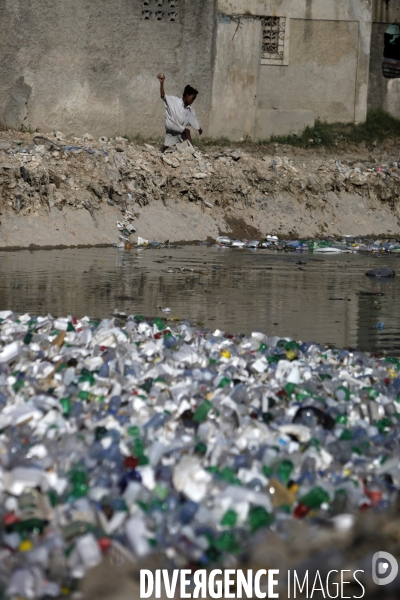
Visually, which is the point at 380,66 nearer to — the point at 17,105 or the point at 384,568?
the point at 17,105

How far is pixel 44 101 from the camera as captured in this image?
51.3 ft

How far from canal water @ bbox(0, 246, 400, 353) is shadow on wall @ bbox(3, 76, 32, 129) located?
5037 mm

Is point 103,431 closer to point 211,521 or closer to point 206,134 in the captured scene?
point 211,521

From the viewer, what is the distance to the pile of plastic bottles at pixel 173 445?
123 inches

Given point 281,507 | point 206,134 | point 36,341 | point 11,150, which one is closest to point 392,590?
point 281,507

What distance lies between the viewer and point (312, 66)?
18.8m

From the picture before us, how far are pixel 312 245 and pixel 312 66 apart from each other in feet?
24.6

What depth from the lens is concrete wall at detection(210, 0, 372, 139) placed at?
1817 centimetres

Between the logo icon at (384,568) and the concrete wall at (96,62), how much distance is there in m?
13.4

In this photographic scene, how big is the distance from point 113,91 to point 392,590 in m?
14.2

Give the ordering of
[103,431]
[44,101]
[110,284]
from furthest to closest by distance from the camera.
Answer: [44,101] < [110,284] < [103,431]

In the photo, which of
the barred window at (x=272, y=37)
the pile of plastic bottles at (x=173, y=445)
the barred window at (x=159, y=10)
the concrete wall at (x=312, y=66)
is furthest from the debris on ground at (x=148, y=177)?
the pile of plastic bottles at (x=173, y=445)

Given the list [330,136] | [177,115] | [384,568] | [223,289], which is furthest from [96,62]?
[384,568]

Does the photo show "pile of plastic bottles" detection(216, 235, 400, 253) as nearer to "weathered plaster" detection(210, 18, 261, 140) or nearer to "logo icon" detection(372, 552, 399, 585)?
"weathered plaster" detection(210, 18, 261, 140)
